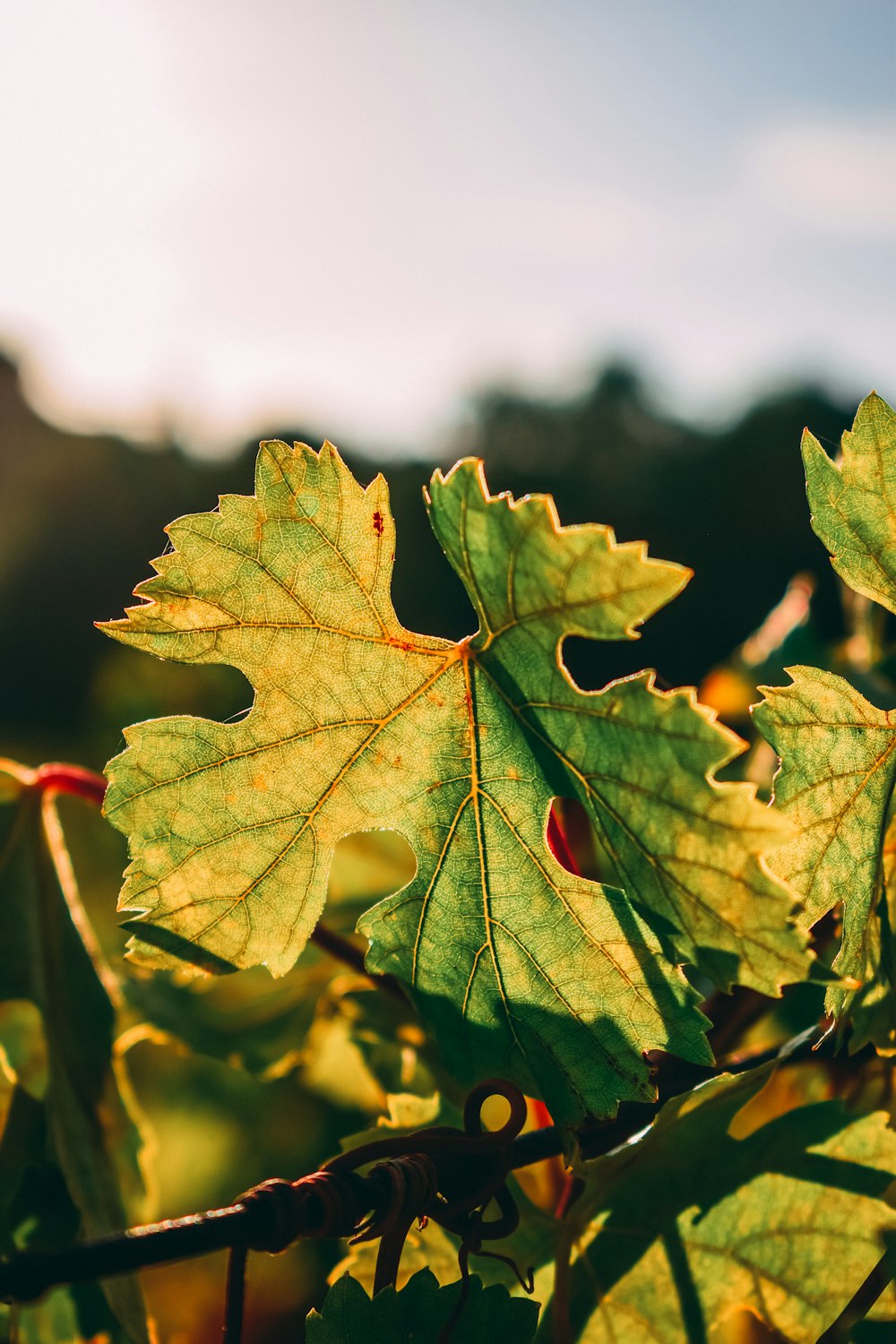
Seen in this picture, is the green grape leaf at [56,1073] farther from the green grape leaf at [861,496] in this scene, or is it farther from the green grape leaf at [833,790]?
the green grape leaf at [861,496]

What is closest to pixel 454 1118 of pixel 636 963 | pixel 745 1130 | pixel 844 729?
pixel 636 963

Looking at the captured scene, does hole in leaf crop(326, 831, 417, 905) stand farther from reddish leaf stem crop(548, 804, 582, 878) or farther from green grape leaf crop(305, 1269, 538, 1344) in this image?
green grape leaf crop(305, 1269, 538, 1344)

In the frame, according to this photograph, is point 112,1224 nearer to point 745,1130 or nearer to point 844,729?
point 844,729

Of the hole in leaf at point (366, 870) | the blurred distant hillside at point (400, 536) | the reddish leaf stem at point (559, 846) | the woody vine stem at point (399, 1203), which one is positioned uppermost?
the blurred distant hillside at point (400, 536)

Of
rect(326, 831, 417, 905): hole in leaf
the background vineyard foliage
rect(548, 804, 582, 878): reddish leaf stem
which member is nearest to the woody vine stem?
rect(548, 804, 582, 878): reddish leaf stem

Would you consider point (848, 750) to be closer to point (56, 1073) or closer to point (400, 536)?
point (56, 1073)

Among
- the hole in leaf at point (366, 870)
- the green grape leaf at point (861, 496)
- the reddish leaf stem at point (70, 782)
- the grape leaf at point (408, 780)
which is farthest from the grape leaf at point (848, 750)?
the hole in leaf at point (366, 870)
